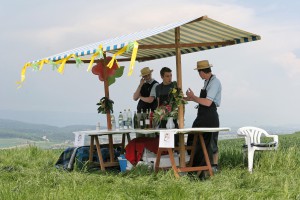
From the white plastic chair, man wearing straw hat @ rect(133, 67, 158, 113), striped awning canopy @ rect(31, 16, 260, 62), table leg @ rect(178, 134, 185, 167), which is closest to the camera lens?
striped awning canopy @ rect(31, 16, 260, 62)

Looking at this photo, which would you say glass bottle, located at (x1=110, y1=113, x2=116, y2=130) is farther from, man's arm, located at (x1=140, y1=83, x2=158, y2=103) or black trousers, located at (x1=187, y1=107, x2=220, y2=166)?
black trousers, located at (x1=187, y1=107, x2=220, y2=166)

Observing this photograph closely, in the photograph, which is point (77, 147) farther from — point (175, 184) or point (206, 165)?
point (175, 184)

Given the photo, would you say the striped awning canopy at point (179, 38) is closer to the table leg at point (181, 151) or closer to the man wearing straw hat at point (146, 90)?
the man wearing straw hat at point (146, 90)

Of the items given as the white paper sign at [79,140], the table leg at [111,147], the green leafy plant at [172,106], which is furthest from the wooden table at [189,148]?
the white paper sign at [79,140]

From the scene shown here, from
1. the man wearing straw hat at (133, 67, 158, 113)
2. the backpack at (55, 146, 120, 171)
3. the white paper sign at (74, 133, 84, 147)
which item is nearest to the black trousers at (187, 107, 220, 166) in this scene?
the man wearing straw hat at (133, 67, 158, 113)

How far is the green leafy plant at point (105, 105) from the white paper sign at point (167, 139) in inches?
85.9

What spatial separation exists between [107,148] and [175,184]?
3.83 meters

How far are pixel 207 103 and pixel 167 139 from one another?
883mm

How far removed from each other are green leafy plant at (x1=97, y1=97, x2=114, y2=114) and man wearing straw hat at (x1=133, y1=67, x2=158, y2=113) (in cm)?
44

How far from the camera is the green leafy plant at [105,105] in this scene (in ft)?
32.8

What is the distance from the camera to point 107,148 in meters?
10.2

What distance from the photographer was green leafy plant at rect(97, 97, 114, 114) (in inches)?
393

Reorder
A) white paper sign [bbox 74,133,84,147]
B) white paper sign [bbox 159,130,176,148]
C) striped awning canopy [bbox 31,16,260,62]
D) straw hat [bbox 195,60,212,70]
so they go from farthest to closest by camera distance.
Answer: white paper sign [bbox 74,133,84,147], straw hat [bbox 195,60,212,70], striped awning canopy [bbox 31,16,260,62], white paper sign [bbox 159,130,176,148]

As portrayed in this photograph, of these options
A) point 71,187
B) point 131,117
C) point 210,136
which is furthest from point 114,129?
point 71,187
